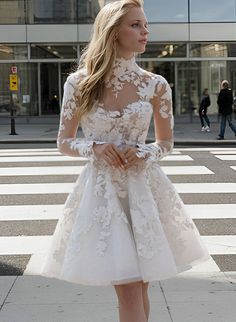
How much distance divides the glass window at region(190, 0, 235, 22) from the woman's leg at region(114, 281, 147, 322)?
2400cm

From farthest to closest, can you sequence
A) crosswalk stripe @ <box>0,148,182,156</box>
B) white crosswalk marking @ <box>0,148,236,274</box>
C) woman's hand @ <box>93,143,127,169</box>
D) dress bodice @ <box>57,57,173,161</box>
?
crosswalk stripe @ <box>0,148,182,156</box>, white crosswalk marking @ <box>0,148,236,274</box>, dress bodice @ <box>57,57,173,161</box>, woman's hand @ <box>93,143,127,169</box>

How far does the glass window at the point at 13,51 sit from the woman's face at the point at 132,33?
23.9 m

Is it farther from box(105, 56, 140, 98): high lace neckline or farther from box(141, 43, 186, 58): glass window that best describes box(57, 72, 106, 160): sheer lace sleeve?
box(141, 43, 186, 58): glass window

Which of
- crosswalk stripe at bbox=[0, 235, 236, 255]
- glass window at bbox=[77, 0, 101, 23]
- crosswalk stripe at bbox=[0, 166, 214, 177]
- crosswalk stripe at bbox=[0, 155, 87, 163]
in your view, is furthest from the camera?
glass window at bbox=[77, 0, 101, 23]

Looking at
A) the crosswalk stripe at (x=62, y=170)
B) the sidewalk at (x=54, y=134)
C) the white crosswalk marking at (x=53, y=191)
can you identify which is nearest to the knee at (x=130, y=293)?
the white crosswalk marking at (x=53, y=191)

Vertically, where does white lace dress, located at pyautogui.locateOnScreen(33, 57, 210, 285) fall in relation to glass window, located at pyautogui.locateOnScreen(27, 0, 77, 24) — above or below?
below

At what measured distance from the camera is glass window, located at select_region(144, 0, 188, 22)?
25625 millimetres

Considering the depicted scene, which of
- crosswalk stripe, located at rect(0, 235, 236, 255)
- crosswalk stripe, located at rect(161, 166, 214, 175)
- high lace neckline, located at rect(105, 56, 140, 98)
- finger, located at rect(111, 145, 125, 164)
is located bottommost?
crosswalk stripe, located at rect(0, 235, 236, 255)

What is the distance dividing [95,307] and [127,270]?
66.7 inches

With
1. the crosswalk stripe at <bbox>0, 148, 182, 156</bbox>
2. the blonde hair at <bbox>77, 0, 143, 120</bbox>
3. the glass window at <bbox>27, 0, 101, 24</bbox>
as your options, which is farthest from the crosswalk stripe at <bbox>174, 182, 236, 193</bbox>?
the glass window at <bbox>27, 0, 101, 24</bbox>

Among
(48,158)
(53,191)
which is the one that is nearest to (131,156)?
(53,191)

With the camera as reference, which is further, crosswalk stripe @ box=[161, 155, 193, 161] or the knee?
crosswalk stripe @ box=[161, 155, 193, 161]

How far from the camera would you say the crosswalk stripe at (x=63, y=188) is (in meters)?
9.38

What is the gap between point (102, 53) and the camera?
2828 millimetres
